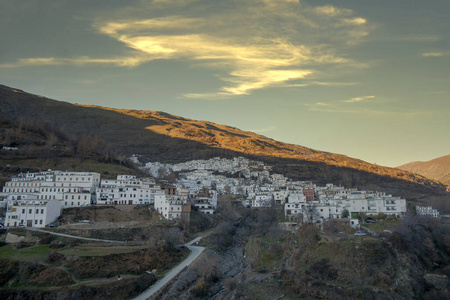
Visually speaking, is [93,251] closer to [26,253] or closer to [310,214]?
[26,253]

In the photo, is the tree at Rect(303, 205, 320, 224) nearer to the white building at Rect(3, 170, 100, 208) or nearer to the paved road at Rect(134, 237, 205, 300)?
the paved road at Rect(134, 237, 205, 300)

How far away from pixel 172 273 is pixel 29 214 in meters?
23.6

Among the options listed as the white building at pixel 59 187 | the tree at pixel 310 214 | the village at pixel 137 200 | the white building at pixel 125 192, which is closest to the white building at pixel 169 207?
the village at pixel 137 200

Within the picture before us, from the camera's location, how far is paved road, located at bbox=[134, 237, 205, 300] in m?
36.1

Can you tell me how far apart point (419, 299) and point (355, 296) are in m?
6.58

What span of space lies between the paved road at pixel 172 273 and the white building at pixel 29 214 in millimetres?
19726

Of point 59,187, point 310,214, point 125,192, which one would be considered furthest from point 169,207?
point 310,214

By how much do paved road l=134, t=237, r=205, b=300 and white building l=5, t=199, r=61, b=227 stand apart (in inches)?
777

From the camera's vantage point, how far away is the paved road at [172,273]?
36059 millimetres

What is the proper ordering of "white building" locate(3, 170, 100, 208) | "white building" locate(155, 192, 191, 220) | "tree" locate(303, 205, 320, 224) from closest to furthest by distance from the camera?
1. "tree" locate(303, 205, 320, 224)
2. "white building" locate(3, 170, 100, 208)
3. "white building" locate(155, 192, 191, 220)

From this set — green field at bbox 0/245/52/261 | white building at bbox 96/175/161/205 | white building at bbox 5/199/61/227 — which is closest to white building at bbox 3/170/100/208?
white building at bbox 96/175/161/205

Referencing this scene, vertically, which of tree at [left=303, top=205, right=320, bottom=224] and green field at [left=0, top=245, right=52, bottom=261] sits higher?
tree at [left=303, top=205, right=320, bottom=224]

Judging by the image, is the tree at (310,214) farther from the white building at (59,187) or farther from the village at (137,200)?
the white building at (59,187)

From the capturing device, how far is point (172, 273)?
4128 centimetres
